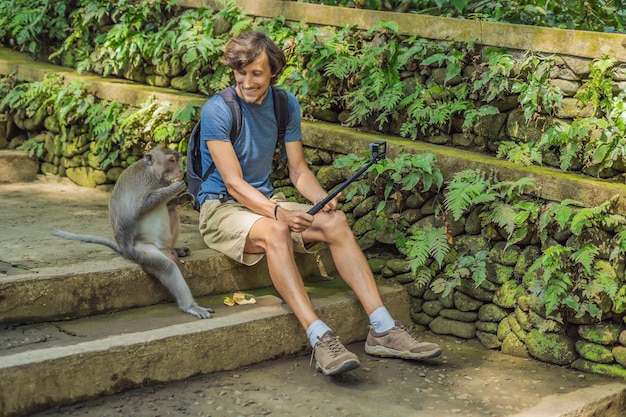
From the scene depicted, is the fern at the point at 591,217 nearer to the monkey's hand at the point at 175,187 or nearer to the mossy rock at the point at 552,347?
the mossy rock at the point at 552,347

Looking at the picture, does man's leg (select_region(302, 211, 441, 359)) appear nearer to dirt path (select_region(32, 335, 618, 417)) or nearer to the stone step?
dirt path (select_region(32, 335, 618, 417))

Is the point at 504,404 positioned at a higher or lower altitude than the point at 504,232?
lower

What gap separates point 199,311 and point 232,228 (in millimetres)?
564

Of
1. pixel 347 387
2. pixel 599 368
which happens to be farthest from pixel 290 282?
pixel 599 368

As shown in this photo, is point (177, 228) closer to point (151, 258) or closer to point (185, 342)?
point (151, 258)

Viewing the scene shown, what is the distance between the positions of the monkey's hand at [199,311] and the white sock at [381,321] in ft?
3.17

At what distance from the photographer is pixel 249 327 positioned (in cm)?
516

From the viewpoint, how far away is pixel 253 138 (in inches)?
221

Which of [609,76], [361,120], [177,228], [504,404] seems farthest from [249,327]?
[609,76]

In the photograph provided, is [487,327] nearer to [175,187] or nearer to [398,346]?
[398,346]

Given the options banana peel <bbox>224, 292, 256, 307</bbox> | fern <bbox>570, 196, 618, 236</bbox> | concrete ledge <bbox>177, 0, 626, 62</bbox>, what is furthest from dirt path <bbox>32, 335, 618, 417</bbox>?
concrete ledge <bbox>177, 0, 626, 62</bbox>

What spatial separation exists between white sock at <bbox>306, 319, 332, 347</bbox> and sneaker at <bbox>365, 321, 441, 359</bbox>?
46 cm

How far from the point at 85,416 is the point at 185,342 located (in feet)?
2.29

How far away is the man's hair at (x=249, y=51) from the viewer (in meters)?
5.28
